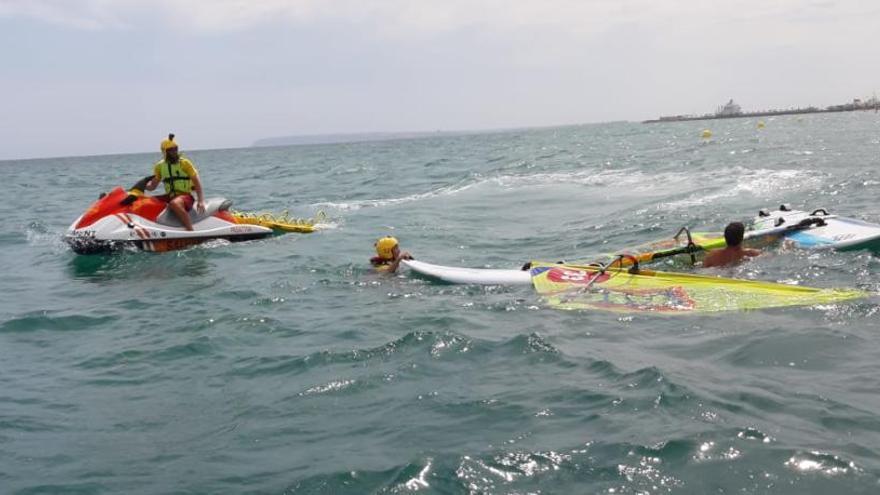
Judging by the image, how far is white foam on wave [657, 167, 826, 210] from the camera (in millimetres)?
18211

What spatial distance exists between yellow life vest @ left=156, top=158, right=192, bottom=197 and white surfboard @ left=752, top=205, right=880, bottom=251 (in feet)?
32.1

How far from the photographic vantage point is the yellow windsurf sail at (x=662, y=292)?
7.89 m

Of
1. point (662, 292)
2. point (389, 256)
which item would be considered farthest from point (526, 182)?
point (662, 292)

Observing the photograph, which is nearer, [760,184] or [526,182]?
[760,184]

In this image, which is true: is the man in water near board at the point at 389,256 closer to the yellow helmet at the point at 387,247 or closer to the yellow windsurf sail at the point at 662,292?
the yellow helmet at the point at 387,247

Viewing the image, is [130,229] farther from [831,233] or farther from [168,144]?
[831,233]

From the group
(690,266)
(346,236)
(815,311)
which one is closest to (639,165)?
(346,236)

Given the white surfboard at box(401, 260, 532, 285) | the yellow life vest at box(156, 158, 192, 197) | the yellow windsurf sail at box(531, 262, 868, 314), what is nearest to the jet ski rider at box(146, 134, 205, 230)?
the yellow life vest at box(156, 158, 192, 197)

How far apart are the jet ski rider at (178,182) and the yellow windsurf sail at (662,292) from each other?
7.11 metres

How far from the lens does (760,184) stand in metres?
20.4

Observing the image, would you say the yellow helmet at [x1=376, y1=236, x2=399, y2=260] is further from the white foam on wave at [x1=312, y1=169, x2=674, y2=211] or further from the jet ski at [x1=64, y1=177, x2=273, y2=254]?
the white foam on wave at [x1=312, y1=169, x2=674, y2=211]

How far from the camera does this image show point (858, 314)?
730 centimetres

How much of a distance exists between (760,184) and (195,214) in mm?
14561

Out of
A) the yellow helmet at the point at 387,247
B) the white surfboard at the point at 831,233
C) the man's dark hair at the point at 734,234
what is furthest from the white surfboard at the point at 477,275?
the white surfboard at the point at 831,233
